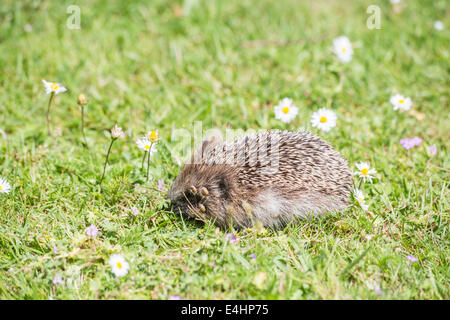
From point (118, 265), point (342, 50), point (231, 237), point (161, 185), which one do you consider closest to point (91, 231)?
point (118, 265)

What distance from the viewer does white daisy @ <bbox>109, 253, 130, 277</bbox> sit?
3.12m

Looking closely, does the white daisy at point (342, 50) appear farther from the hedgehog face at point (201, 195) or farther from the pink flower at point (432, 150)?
the hedgehog face at point (201, 195)

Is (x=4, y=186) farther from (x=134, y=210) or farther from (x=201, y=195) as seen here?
(x=201, y=195)

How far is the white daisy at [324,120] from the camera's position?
4.71 m

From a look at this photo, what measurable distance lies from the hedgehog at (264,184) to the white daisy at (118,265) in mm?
860

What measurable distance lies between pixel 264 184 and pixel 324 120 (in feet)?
4.50

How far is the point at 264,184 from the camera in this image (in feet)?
12.7

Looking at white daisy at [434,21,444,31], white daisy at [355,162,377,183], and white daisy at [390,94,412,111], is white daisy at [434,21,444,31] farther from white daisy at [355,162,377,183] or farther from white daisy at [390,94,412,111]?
white daisy at [355,162,377,183]

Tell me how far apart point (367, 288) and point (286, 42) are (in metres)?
4.45

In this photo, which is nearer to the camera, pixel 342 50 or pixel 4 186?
pixel 4 186

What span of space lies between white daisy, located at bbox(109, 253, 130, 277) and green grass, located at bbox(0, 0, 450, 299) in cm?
7

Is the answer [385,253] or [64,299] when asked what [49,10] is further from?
[385,253]

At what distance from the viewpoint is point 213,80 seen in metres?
5.87
